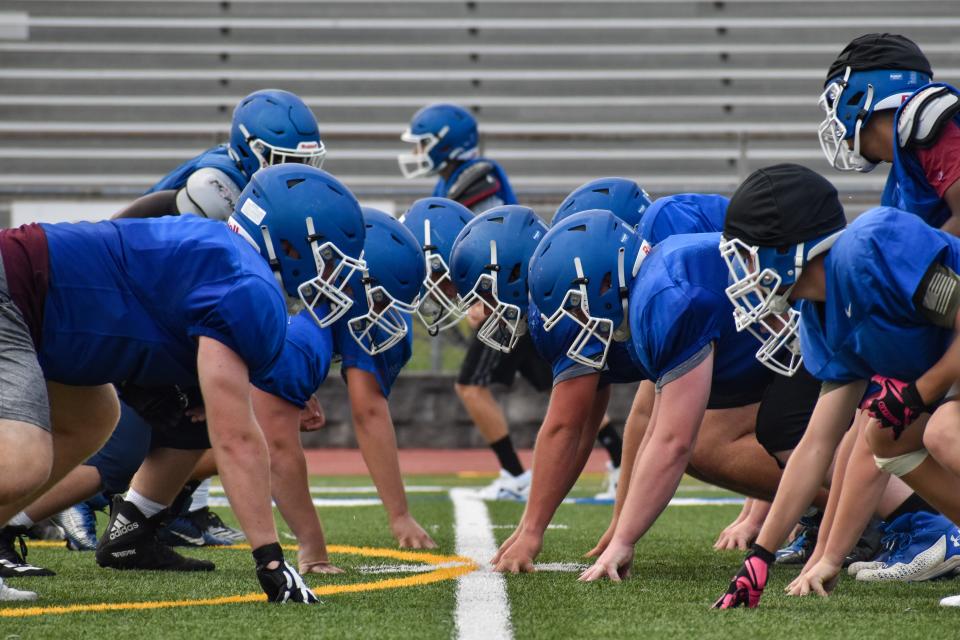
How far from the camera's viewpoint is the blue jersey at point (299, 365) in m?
4.12

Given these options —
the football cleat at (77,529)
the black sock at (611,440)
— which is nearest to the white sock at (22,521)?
the football cleat at (77,529)

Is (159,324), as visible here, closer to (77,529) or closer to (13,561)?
(13,561)

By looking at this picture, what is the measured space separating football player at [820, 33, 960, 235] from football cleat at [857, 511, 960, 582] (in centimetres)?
91

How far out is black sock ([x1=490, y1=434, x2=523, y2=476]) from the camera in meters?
7.39

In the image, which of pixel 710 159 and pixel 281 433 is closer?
pixel 281 433

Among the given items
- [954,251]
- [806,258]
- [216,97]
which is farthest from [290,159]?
[216,97]

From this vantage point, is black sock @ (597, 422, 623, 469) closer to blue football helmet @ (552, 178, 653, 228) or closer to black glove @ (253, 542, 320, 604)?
blue football helmet @ (552, 178, 653, 228)

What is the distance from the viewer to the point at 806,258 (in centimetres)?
332

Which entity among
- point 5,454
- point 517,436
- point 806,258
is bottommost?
point 517,436

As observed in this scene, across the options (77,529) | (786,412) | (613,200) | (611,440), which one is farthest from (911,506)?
(611,440)

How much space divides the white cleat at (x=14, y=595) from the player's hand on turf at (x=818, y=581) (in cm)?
200

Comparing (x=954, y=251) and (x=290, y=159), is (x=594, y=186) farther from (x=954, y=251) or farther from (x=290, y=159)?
(x=954, y=251)

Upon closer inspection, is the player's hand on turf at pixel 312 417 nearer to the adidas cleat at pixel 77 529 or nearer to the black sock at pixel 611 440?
the adidas cleat at pixel 77 529

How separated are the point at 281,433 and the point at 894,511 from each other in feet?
6.40
